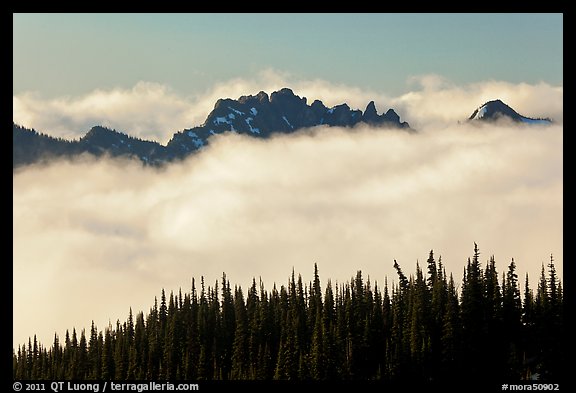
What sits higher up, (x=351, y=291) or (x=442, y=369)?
(x=351, y=291)

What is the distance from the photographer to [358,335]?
121m

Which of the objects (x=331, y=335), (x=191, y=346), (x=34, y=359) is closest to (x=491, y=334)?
(x=331, y=335)

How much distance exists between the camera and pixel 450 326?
11506cm

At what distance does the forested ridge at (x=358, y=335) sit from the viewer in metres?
112

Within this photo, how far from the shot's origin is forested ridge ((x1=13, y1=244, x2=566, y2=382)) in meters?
112

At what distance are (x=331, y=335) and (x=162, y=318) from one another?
48344 mm
